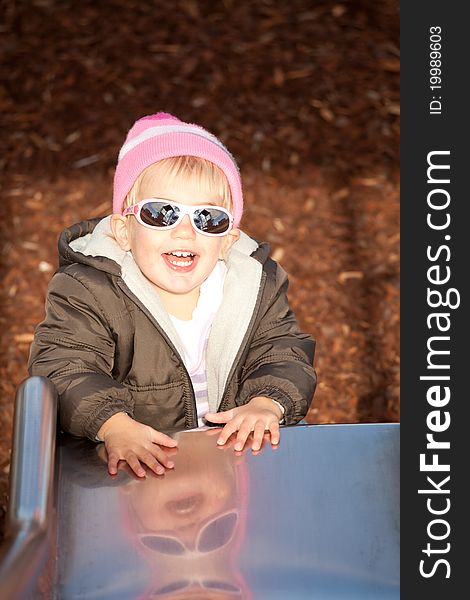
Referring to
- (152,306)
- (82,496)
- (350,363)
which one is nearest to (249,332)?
(152,306)

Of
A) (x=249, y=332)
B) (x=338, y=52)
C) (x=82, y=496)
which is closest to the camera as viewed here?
(x=82, y=496)

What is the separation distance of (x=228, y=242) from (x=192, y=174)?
213 millimetres

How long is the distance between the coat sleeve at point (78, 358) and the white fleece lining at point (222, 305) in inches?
3.3

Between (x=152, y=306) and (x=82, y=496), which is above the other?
(x=152, y=306)

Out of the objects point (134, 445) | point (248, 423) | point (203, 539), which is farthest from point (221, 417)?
point (203, 539)

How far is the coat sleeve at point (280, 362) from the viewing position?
177 centimetres

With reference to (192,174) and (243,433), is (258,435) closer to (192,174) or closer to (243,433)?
(243,433)

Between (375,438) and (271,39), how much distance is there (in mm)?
2425

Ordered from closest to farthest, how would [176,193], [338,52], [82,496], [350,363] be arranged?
[82,496]
[176,193]
[350,363]
[338,52]

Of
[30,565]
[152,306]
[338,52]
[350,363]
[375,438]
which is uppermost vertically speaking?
[338,52]

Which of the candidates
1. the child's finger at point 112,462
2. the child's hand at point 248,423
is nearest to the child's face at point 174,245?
the child's hand at point 248,423

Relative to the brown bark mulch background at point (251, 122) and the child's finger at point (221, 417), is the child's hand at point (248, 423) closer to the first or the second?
the child's finger at point (221, 417)

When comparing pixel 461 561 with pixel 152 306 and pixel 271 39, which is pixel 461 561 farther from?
pixel 271 39

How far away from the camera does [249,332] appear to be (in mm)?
1870
